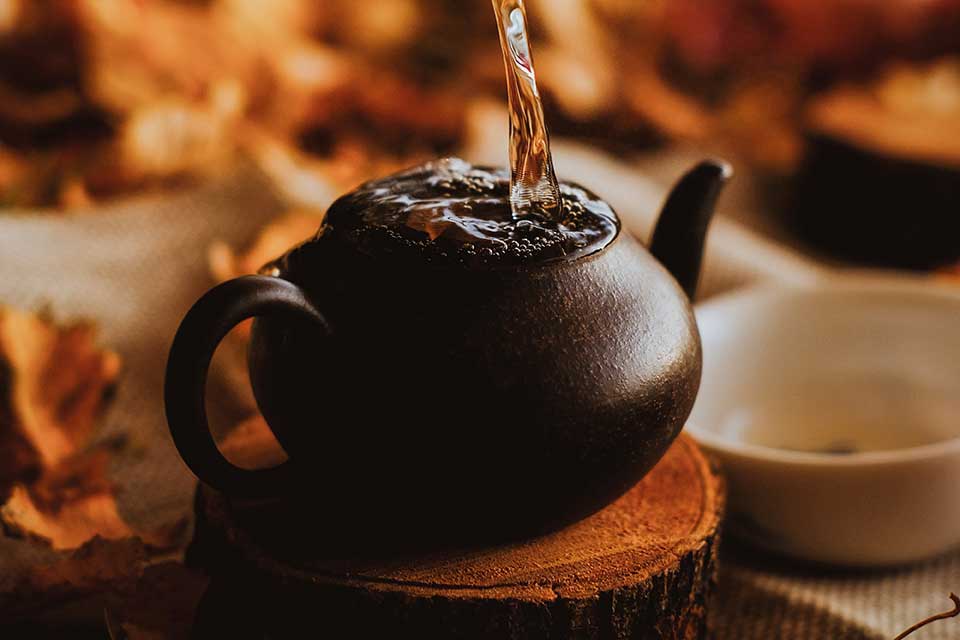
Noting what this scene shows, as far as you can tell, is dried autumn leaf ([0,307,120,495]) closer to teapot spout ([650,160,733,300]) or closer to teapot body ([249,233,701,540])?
teapot body ([249,233,701,540])

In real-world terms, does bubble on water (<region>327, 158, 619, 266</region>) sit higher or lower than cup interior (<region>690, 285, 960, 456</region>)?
higher

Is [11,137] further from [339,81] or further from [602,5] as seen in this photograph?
[602,5]

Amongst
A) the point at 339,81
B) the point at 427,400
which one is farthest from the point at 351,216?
the point at 339,81

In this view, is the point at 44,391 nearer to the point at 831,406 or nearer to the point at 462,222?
the point at 462,222

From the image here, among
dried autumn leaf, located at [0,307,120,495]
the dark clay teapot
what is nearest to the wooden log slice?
the dark clay teapot

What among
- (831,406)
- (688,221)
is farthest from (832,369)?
(688,221)

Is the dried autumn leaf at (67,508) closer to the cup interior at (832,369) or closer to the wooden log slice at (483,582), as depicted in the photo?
the wooden log slice at (483,582)

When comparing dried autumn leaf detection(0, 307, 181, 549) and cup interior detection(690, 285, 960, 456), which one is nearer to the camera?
dried autumn leaf detection(0, 307, 181, 549)
